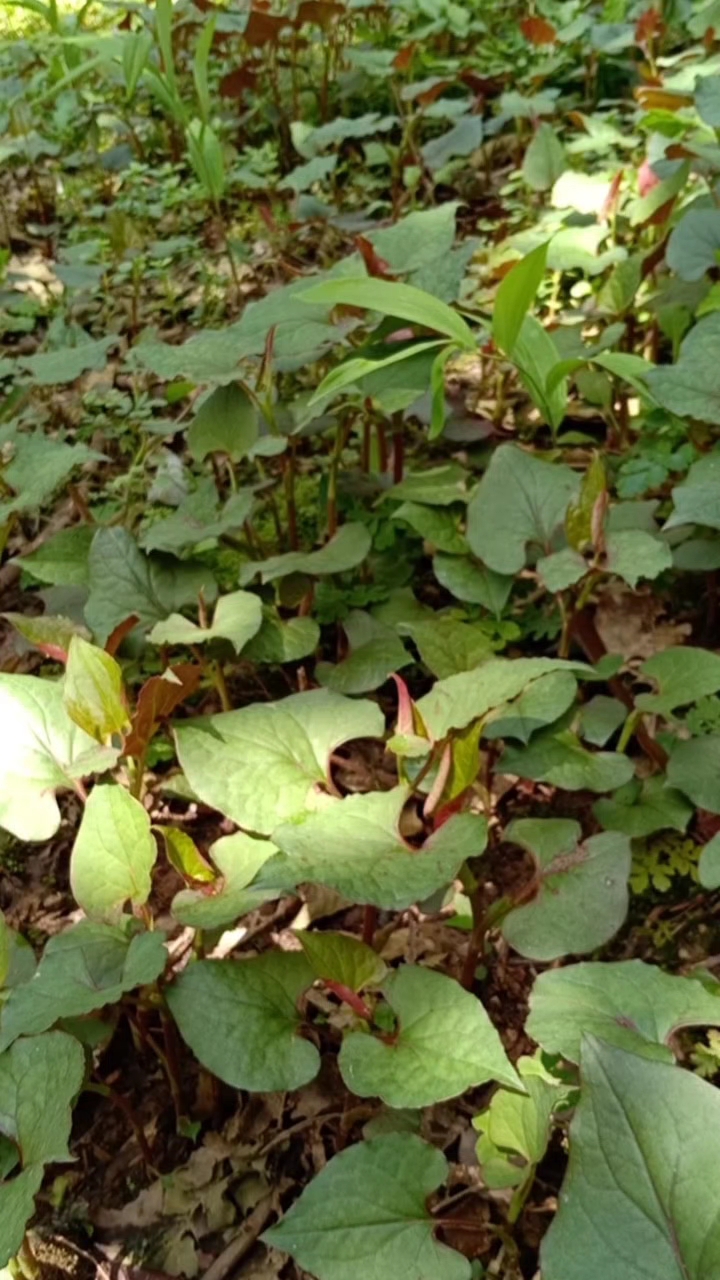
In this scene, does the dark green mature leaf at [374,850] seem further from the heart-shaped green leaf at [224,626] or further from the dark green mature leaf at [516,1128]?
the heart-shaped green leaf at [224,626]

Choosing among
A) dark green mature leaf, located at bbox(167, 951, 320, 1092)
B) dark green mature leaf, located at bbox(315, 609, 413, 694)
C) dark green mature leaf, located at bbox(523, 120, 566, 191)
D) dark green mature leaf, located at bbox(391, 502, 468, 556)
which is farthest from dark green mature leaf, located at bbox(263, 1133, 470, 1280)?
dark green mature leaf, located at bbox(523, 120, 566, 191)

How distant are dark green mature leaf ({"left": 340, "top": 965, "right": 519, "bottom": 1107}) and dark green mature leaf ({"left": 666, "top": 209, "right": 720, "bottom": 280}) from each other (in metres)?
1.38

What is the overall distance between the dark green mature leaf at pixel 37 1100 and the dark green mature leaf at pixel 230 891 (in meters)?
0.19

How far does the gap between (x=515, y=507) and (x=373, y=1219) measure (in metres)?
1.06

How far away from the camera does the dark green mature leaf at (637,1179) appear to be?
0.77 m

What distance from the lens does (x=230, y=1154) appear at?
1.32 m

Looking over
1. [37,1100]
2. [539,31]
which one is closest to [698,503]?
[37,1100]

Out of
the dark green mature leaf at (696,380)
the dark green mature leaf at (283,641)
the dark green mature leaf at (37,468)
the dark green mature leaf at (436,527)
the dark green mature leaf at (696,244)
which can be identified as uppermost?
the dark green mature leaf at (696,244)

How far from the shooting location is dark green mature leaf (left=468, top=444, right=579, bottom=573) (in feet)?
5.45

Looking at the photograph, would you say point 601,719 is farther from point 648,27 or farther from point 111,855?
point 648,27

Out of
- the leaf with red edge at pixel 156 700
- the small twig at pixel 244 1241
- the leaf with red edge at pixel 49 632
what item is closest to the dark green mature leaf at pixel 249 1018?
the small twig at pixel 244 1241

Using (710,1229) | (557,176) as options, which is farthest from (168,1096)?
(557,176)

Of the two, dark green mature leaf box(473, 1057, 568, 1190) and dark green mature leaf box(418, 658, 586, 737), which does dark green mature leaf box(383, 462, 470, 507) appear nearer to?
dark green mature leaf box(418, 658, 586, 737)

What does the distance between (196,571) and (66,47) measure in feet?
7.94
